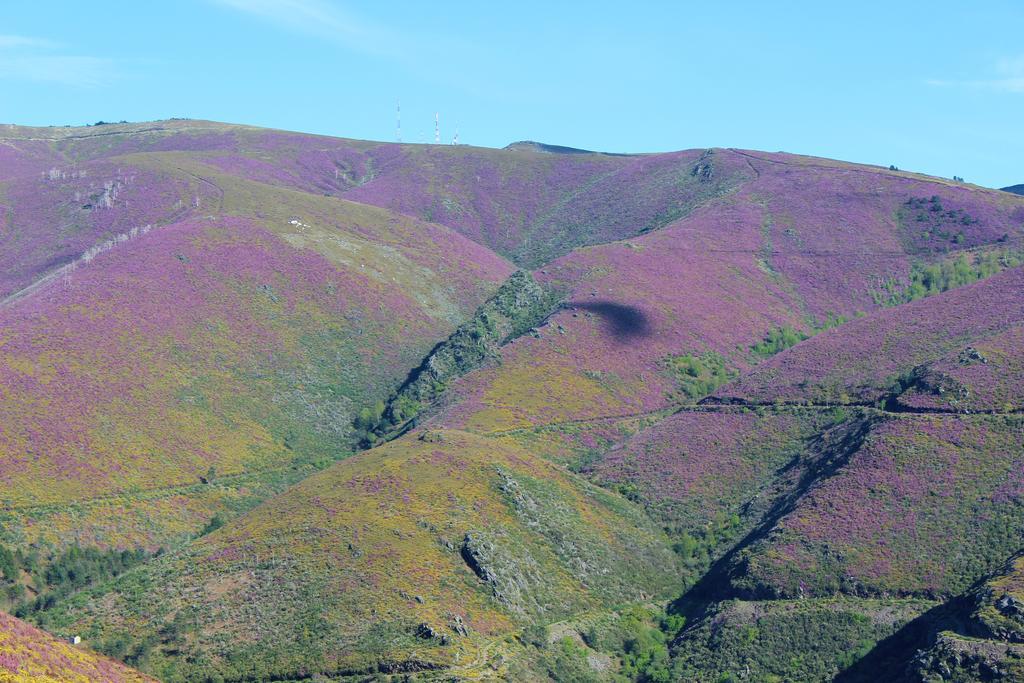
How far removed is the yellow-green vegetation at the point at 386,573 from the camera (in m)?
58.6

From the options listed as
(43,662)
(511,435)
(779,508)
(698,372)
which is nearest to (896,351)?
(698,372)

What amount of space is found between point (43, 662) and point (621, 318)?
2899 inches


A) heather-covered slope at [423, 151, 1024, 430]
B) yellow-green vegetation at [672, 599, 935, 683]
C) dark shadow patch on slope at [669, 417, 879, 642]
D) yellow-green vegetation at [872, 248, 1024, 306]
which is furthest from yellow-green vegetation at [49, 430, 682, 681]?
yellow-green vegetation at [872, 248, 1024, 306]

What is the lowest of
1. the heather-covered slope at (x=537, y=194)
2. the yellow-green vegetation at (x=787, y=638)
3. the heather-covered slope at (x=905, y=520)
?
the yellow-green vegetation at (x=787, y=638)

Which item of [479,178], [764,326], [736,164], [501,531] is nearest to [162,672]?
[501,531]

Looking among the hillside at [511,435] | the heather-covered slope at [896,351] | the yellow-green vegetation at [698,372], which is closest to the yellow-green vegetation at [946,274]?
the hillside at [511,435]

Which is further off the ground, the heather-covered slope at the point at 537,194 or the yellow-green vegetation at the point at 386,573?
the heather-covered slope at the point at 537,194

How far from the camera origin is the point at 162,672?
186ft

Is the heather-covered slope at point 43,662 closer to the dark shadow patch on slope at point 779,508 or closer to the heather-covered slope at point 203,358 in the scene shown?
the heather-covered slope at point 203,358

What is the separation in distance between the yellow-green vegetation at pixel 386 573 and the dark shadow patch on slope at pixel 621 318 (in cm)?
2824

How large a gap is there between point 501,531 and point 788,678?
1863 cm

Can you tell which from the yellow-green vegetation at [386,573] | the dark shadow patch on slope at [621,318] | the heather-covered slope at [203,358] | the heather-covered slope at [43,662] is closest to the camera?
the heather-covered slope at [43,662]

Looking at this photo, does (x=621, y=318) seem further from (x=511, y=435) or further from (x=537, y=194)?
(x=537, y=194)

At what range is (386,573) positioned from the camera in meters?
63.3
